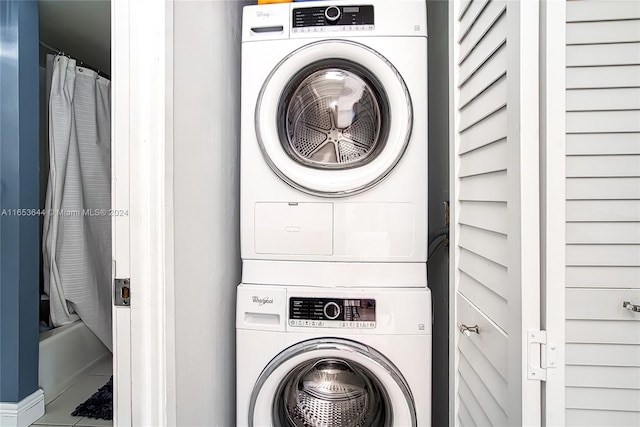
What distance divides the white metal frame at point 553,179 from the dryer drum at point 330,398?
759 millimetres

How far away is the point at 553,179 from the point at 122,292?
0.96 m

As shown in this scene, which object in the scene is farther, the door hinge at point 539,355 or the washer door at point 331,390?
the washer door at point 331,390

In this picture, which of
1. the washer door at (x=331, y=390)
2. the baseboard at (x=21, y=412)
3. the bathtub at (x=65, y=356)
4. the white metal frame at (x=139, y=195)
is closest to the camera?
the white metal frame at (x=139, y=195)

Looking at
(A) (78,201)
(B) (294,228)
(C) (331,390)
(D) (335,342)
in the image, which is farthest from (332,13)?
(A) (78,201)

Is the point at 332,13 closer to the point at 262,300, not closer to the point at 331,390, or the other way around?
the point at 262,300

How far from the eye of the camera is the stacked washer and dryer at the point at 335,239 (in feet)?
3.80

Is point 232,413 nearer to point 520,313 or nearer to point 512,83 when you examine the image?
point 520,313

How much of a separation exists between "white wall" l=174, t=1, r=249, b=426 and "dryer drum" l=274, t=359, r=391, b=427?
9.6 inches

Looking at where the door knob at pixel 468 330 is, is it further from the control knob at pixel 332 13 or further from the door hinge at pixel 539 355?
the control knob at pixel 332 13

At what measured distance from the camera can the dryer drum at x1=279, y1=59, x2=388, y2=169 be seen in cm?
132

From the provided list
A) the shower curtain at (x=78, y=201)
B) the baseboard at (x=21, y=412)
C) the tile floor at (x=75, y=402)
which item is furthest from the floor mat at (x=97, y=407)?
the shower curtain at (x=78, y=201)

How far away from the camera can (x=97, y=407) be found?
5.27 ft

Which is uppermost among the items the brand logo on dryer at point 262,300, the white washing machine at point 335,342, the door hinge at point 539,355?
the door hinge at point 539,355

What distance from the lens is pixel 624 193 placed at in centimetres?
66
